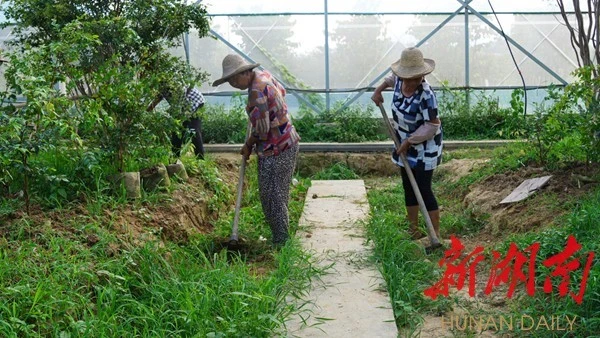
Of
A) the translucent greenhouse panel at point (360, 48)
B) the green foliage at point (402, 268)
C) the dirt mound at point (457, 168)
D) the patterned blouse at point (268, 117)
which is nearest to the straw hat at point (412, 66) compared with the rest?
the patterned blouse at point (268, 117)

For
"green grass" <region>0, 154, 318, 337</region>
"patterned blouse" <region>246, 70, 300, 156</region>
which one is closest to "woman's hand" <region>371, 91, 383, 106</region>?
"patterned blouse" <region>246, 70, 300, 156</region>

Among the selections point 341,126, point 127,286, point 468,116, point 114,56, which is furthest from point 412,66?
point 468,116

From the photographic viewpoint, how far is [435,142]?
5.61 meters

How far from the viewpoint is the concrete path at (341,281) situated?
3.92 meters

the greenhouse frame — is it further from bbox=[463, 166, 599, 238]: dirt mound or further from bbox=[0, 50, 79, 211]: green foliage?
bbox=[0, 50, 79, 211]: green foliage

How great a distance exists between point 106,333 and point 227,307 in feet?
2.17

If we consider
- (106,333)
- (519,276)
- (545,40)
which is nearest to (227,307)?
(106,333)

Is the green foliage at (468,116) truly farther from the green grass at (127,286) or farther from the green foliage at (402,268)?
the green grass at (127,286)

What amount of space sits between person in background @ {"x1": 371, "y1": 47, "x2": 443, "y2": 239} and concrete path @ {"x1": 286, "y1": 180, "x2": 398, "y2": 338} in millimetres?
625

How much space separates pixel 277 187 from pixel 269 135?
394mm

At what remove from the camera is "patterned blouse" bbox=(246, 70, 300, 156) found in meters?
5.20

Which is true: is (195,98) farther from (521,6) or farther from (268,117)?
(521,6)

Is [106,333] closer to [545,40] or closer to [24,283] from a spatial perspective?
[24,283]

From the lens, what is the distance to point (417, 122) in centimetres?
559
